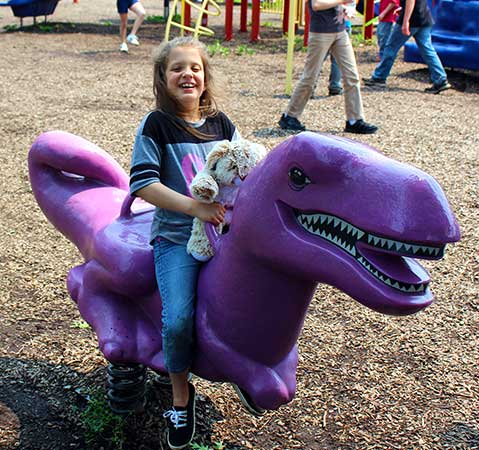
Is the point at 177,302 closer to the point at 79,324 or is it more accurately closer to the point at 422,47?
the point at 79,324

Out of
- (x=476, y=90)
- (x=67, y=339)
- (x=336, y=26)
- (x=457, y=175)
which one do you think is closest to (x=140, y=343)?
(x=67, y=339)

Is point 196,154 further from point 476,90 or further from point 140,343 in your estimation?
point 476,90

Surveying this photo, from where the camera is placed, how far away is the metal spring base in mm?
2670

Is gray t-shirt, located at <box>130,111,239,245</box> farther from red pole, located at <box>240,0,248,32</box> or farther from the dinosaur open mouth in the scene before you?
red pole, located at <box>240,0,248,32</box>

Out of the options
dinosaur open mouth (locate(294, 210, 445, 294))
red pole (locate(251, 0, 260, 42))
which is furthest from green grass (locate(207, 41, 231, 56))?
dinosaur open mouth (locate(294, 210, 445, 294))

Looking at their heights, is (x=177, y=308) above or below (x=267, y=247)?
below

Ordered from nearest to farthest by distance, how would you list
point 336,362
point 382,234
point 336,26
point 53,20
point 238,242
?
point 382,234, point 238,242, point 336,362, point 336,26, point 53,20

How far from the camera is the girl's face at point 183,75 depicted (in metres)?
2.41

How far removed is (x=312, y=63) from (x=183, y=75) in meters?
4.60

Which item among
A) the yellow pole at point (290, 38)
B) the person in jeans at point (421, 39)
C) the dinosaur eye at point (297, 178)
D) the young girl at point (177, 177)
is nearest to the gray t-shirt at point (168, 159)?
the young girl at point (177, 177)

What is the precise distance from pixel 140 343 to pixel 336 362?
3.73ft

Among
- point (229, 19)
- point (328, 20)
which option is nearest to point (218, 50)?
point (229, 19)

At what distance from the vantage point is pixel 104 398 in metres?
2.88

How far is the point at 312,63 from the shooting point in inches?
268
